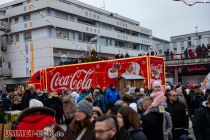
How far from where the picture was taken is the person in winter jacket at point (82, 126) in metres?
4.71

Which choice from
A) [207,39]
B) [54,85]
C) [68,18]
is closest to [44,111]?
[54,85]

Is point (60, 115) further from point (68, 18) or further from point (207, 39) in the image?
point (207, 39)

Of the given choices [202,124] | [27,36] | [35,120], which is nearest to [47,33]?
[27,36]

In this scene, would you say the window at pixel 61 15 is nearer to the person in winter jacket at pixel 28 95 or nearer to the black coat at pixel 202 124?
the person in winter jacket at pixel 28 95

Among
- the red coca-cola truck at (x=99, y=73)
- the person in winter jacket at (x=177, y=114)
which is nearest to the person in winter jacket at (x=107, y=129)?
the person in winter jacket at (x=177, y=114)

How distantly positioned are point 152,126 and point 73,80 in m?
17.3

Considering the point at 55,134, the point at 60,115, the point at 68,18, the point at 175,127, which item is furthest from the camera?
the point at 68,18

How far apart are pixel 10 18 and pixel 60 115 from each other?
34171 millimetres

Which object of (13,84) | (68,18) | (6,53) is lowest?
(13,84)

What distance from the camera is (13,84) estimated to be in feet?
158

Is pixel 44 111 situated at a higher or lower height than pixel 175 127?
higher

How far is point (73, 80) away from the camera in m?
22.8

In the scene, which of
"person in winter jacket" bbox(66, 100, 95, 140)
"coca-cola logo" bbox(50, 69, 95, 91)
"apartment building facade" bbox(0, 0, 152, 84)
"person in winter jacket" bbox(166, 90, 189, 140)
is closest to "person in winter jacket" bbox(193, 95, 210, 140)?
"person in winter jacket" bbox(166, 90, 189, 140)

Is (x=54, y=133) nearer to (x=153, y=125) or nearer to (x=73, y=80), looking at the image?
(x=153, y=125)
